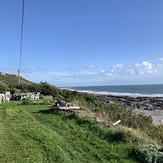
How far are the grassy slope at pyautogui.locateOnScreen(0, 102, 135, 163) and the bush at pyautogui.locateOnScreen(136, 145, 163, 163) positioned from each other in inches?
10.2

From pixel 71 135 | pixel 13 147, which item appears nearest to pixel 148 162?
pixel 71 135

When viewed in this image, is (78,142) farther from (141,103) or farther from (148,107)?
(141,103)

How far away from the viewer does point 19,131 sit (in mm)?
7352

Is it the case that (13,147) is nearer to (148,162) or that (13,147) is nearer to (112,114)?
(148,162)

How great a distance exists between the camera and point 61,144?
6.04 meters

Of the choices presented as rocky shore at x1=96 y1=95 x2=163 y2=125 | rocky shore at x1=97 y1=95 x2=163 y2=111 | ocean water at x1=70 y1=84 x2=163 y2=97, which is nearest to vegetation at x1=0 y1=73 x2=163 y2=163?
rocky shore at x1=96 y1=95 x2=163 y2=125

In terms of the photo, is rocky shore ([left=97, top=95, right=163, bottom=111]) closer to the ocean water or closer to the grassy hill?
the grassy hill

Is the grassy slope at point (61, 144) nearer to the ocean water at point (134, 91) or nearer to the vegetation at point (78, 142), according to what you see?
the vegetation at point (78, 142)

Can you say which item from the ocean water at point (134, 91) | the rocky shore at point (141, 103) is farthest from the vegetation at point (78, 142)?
the ocean water at point (134, 91)

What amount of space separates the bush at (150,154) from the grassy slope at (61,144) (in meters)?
0.26

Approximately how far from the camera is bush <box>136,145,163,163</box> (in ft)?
16.4

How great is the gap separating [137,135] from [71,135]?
2.12 m

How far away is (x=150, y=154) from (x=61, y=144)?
2416mm

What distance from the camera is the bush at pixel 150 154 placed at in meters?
4.99
